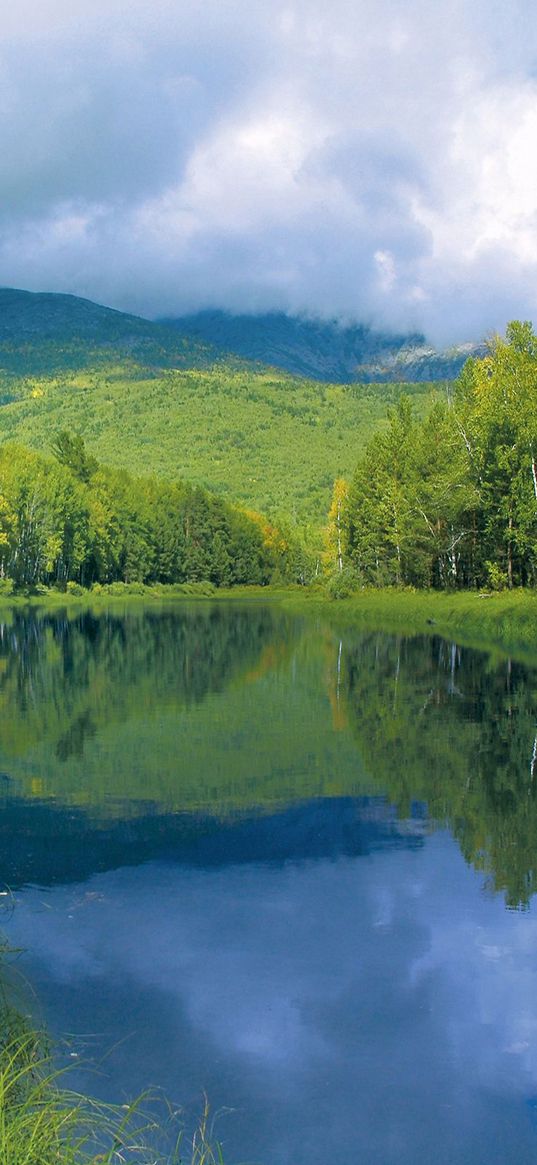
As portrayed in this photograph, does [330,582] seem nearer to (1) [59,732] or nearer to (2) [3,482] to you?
(2) [3,482]

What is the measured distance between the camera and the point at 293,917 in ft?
34.1

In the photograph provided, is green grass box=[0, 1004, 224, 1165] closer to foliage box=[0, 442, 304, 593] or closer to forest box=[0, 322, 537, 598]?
forest box=[0, 322, 537, 598]

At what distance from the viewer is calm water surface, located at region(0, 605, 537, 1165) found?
710 centimetres

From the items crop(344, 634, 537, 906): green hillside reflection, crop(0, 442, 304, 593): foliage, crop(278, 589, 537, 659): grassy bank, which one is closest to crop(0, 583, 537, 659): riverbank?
crop(278, 589, 537, 659): grassy bank

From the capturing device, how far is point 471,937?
980cm

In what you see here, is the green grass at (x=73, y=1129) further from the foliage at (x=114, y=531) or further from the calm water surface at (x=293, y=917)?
the foliage at (x=114, y=531)

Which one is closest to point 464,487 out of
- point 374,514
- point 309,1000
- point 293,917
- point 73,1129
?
point 374,514

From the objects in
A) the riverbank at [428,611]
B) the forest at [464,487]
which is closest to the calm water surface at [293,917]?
the riverbank at [428,611]

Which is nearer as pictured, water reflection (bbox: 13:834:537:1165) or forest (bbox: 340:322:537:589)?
water reflection (bbox: 13:834:537:1165)

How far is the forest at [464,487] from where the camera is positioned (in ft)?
180

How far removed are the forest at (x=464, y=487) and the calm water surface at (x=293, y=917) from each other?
33267 millimetres

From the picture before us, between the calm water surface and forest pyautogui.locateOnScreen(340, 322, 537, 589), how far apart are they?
3327 centimetres

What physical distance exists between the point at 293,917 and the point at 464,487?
51.2 metres

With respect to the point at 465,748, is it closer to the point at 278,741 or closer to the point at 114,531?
the point at 278,741
